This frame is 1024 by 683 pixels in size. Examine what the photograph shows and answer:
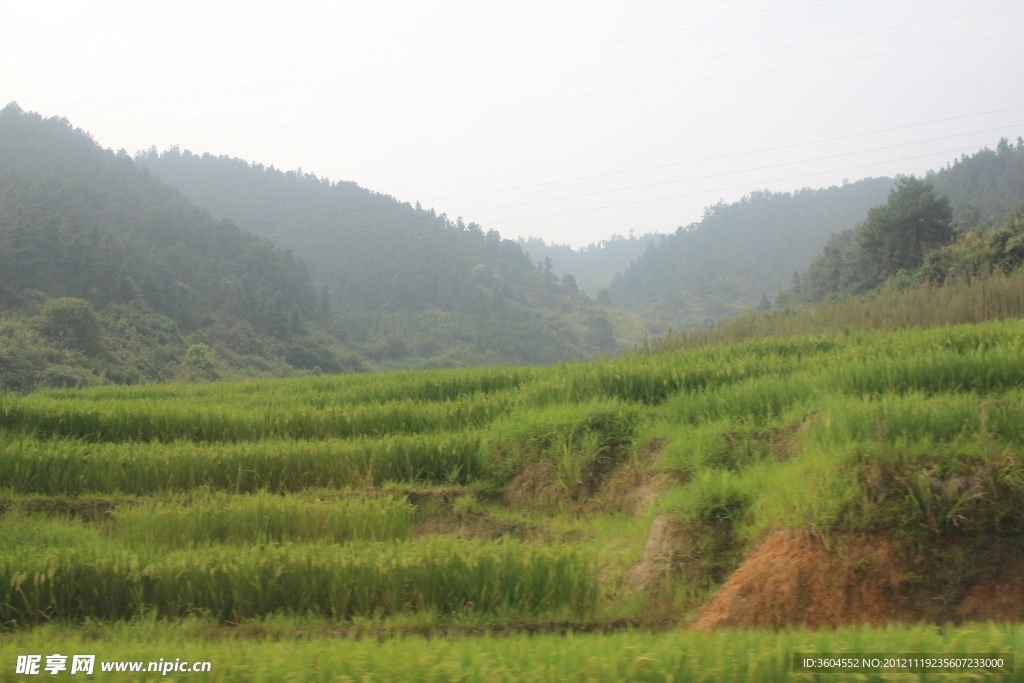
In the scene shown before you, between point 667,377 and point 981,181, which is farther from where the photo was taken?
point 981,181

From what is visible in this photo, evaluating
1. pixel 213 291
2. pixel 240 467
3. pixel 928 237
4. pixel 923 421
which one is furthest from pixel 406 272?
pixel 923 421

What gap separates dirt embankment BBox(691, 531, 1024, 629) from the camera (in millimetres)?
3576

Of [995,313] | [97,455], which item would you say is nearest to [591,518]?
[97,455]

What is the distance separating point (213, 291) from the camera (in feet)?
216

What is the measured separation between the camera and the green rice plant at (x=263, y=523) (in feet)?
18.0

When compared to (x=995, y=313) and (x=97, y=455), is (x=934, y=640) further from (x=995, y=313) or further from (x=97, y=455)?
(x=995, y=313)

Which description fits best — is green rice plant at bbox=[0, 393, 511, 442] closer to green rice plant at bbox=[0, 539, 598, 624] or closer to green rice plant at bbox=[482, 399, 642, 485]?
green rice plant at bbox=[482, 399, 642, 485]

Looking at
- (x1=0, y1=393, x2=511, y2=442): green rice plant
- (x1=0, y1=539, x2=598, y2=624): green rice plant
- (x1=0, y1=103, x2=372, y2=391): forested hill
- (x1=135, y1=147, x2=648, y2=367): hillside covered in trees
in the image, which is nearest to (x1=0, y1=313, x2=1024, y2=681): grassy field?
(x1=0, y1=539, x2=598, y2=624): green rice plant

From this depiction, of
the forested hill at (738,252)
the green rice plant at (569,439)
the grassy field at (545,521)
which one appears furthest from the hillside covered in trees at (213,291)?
the green rice plant at (569,439)

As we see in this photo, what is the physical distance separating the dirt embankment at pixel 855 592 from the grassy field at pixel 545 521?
4cm

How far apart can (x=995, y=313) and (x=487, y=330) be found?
7482 centimetres

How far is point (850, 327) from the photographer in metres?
11.6

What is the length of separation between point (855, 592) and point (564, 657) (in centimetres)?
211

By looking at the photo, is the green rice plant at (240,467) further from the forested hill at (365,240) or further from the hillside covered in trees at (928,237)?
the forested hill at (365,240)
